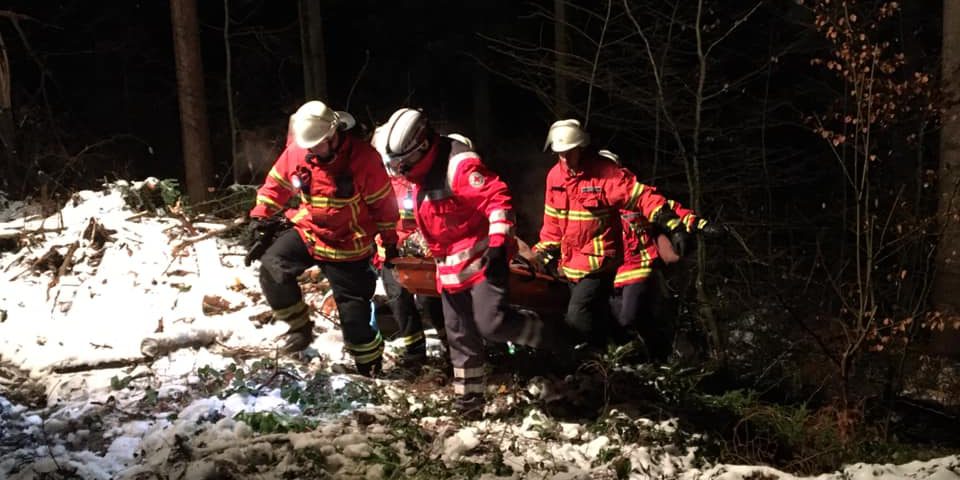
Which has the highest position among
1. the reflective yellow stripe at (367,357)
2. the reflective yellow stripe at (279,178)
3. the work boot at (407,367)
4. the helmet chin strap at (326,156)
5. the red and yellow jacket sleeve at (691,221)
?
the helmet chin strap at (326,156)

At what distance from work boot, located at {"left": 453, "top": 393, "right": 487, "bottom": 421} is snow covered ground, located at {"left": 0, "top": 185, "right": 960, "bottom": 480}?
0.11 metres

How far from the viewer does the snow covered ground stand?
4391 millimetres

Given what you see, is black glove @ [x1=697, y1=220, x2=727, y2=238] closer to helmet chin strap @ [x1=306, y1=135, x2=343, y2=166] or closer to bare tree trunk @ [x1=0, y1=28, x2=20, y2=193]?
helmet chin strap @ [x1=306, y1=135, x2=343, y2=166]

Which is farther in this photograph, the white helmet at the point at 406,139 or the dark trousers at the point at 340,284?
the dark trousers at the point at 340,284

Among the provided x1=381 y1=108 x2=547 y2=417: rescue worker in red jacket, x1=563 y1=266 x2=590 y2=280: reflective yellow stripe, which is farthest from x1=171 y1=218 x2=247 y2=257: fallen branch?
x1=563 y1=266 x2=590 y2=280: reflective yellow stripe

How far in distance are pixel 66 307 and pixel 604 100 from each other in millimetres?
8625

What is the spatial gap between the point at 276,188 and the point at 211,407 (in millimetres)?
1630

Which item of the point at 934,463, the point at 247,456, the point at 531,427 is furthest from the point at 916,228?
the point at 247,456

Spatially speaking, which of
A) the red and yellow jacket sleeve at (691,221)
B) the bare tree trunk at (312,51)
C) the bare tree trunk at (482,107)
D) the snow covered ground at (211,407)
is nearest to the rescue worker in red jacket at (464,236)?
the snow covered ground at (211,407)

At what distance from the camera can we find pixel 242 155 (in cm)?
1576

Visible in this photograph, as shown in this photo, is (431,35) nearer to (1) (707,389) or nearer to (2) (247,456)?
(1) (707,389)

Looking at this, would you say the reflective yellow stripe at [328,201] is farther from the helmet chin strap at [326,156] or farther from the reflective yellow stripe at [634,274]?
the reflective yellow stripe at [634,274]

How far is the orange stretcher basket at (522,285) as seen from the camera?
19.2ft

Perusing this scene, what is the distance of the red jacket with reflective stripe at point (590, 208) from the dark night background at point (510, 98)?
2.77m
